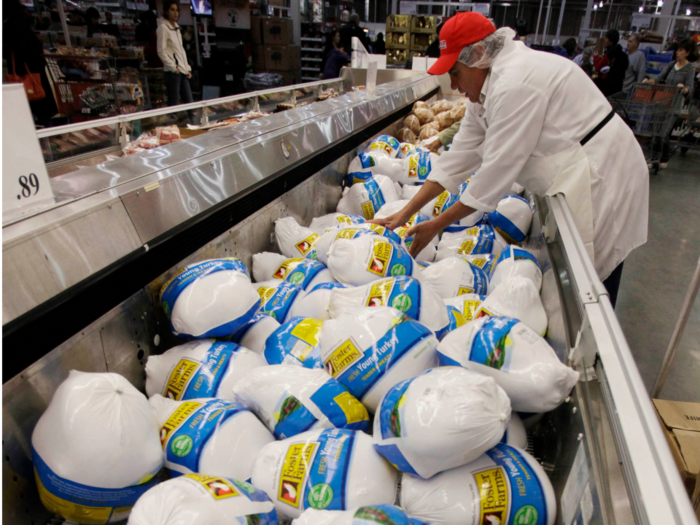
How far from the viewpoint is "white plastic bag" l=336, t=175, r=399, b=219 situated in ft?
9.01

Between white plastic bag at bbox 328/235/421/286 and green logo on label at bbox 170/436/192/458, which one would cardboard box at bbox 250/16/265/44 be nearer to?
white plastic bag at bbox 328/235/421/286

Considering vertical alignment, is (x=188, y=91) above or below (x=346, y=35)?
below

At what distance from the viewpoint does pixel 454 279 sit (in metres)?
1.87

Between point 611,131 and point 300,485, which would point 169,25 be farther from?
point 300,485

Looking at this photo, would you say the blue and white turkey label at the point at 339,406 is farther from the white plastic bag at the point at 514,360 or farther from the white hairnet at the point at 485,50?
the white hairnet at the point at 485,50

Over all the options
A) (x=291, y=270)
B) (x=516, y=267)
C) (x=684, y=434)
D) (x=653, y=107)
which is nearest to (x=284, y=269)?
(x=291, y=270)

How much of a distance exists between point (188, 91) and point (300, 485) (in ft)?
23.4

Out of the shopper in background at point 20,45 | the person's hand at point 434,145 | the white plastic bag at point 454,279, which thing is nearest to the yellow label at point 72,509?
the white plastic bag at point 454,279

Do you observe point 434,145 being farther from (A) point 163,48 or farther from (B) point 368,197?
(A) point 163,48

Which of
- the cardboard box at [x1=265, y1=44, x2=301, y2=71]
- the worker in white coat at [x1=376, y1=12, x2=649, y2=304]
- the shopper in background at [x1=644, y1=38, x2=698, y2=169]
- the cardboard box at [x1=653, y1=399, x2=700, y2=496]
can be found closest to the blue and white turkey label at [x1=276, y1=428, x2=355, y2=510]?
the worker in white coat at [x1=376, y1=12, x2=649, y2=304]

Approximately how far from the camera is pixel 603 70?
27.0ft

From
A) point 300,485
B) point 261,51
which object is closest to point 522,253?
Result: point 300,485

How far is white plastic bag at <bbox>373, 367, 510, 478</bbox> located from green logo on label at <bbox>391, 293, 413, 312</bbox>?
0.40m

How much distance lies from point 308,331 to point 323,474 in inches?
21.6
